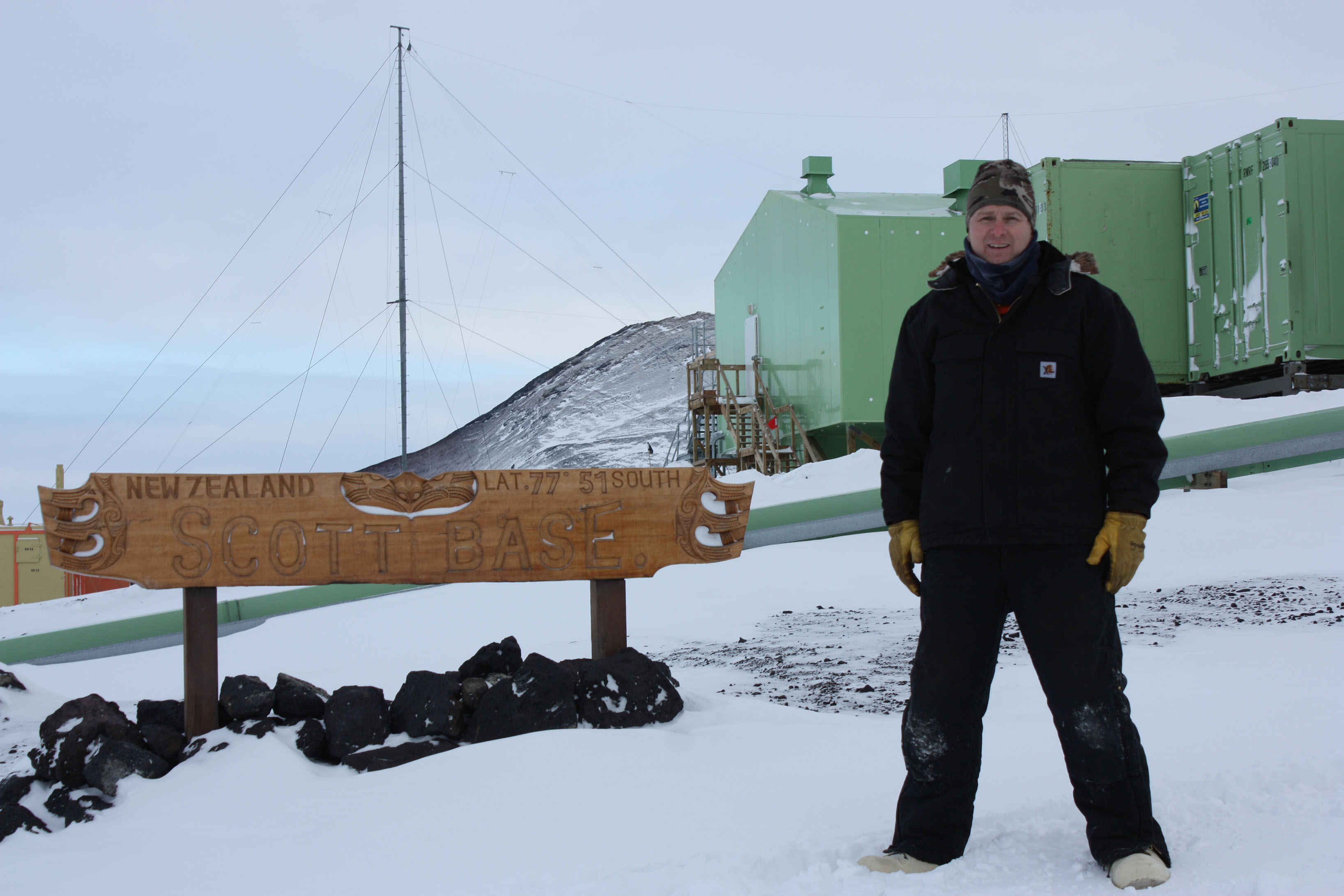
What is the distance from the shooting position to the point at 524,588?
764 centimetres

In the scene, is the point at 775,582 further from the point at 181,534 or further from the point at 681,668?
the point at 181,534

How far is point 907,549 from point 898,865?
0.72 meters

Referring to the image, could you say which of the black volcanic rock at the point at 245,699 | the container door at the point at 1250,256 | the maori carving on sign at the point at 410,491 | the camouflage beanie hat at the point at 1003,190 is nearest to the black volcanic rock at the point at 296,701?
the black volcanic rock at the point at 245,699

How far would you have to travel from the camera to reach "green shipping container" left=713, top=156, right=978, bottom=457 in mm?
14719

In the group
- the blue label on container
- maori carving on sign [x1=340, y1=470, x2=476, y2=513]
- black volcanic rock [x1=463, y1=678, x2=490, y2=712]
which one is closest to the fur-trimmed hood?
maori carving on sign [x1=340, y1=470, x2=476, y2=513]

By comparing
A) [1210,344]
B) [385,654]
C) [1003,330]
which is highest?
[1210,344]

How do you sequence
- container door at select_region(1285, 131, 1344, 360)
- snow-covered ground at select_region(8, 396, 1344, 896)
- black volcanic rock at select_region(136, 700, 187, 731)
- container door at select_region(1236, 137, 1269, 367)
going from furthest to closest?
container door at select_region(1236, 137, 1269, 367) < container door at select_region(1285, 131, 1344, 360) < black volcanic rock at select_region(136, 700, 187, 731) < snow-covered ground at select_region(8, 396, 1344, 896)

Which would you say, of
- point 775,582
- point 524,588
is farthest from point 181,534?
point 775,582

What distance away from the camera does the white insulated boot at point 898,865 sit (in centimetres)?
216

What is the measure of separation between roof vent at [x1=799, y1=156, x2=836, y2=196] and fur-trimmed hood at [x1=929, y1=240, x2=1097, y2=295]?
51.9ft

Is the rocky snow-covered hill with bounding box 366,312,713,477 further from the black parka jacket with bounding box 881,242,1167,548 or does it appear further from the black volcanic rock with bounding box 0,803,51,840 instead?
the black parka jacket with bounding box 881,242,1167,548

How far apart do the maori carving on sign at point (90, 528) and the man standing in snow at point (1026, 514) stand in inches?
112

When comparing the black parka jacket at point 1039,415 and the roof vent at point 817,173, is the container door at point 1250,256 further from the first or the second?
the black parka jacket at point 1039,415

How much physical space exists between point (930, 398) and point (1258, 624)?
10.6 ft
